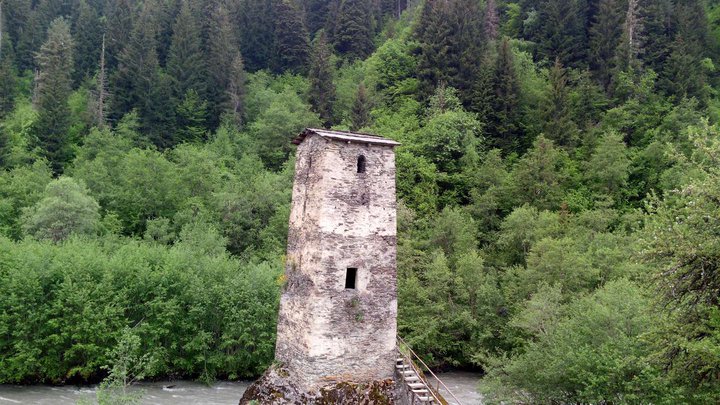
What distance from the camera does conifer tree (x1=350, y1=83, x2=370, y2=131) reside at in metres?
46.0

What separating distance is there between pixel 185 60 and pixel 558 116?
118 feet

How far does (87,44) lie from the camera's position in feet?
212

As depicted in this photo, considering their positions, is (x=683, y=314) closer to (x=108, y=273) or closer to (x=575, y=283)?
(x=575, y=283)

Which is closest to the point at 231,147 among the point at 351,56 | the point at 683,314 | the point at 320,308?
the point at 351,56

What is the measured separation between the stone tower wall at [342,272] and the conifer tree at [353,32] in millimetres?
47448

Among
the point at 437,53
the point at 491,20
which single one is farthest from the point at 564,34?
the point at 437,53

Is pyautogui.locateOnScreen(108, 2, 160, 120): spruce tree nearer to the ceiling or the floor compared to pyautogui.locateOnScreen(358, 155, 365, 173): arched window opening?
nearer to the ceiling

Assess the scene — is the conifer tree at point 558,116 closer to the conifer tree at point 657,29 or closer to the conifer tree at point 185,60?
the conifer tree at point 657,29

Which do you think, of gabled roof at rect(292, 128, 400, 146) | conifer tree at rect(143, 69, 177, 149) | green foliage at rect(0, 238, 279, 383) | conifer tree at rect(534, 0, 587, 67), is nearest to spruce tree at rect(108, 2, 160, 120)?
conifer tree at rect(143, 69, 177, 149)

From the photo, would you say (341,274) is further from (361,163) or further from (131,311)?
(131,311)

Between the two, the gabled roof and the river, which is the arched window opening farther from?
the river

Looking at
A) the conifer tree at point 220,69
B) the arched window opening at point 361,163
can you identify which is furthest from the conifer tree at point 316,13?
the arched window opening at point 361,163

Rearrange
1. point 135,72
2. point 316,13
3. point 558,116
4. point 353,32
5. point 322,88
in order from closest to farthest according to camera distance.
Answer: point 558,116 < point 322,88 < point 135,72 < point 353,32 < point 316,13

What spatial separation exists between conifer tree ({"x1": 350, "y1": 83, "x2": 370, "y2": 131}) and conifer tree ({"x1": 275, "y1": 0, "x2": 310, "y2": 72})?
59.8 feet
